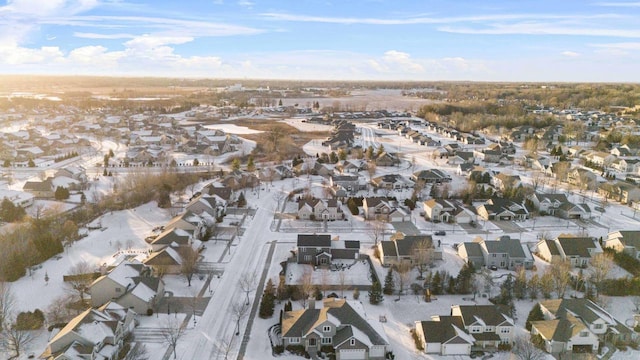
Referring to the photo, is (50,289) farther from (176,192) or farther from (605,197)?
(605,197)

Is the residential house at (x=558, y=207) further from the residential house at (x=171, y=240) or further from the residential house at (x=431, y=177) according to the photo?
the residential house at (x=171, y=240)

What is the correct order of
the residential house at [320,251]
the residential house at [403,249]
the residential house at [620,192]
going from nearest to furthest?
the residential house at [403,249] → the residential house at [320,251] → the residential house at [620,192]

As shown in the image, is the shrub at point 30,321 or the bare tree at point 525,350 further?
the shrub at point 30,321

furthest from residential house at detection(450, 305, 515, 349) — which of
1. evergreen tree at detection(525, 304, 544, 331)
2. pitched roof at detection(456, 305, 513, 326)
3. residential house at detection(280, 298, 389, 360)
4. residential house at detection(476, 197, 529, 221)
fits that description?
residential house at detection(476, 197, 529, 221)

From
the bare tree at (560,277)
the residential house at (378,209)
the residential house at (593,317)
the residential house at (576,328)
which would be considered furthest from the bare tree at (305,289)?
the bare tree at (560,277)

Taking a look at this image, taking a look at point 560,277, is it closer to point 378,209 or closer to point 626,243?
point 626,243
